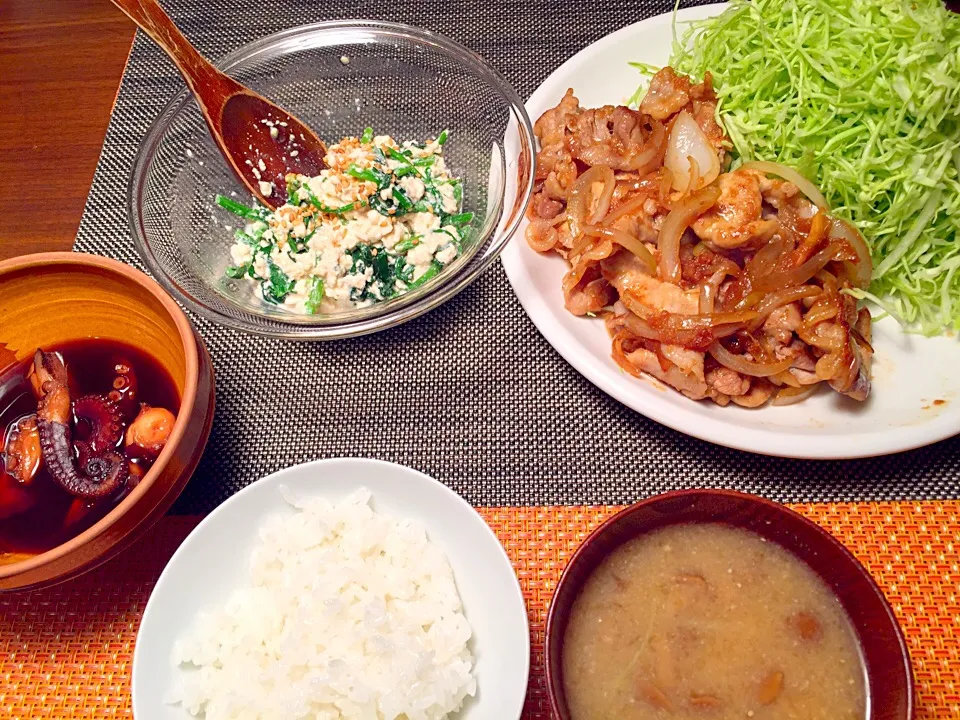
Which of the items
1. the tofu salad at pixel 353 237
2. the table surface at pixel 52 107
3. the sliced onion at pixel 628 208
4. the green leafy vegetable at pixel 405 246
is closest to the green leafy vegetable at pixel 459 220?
the tofu salad at pixel 353 237

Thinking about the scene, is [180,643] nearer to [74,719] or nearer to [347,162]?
[74,719]

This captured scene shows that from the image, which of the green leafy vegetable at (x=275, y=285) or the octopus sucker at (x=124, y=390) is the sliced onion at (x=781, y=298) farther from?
the octopus sucker at (x=124, y=390)

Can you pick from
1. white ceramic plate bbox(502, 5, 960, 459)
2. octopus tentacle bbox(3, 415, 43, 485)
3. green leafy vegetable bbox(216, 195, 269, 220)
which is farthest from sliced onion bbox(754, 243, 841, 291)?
octopus tentacle bbox(3, 415, 43, 485)

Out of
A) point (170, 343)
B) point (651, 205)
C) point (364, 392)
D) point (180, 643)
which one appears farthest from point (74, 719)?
point (651, 205)

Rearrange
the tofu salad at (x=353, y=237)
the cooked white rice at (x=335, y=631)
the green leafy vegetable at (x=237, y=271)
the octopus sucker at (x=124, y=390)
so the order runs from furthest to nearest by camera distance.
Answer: the green leafy vegetable at (x=237, y=271) < the tofu salad at (x=353, y=237) < the octopus sucker at (x=124, y=390) < the cooked white rice at (x=335, y=631)

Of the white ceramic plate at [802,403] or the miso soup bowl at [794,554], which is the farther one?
the white ceramic plate at [802,403]

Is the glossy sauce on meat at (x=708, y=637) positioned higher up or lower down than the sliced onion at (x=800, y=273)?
lower down

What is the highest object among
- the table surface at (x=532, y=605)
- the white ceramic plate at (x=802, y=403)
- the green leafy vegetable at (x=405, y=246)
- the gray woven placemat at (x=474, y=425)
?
the green leafy vegetable at (x=405, y=246)

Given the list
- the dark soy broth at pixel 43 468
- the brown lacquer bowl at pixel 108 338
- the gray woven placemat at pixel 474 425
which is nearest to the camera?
the brown lacquer bowl at pixel 108 338
